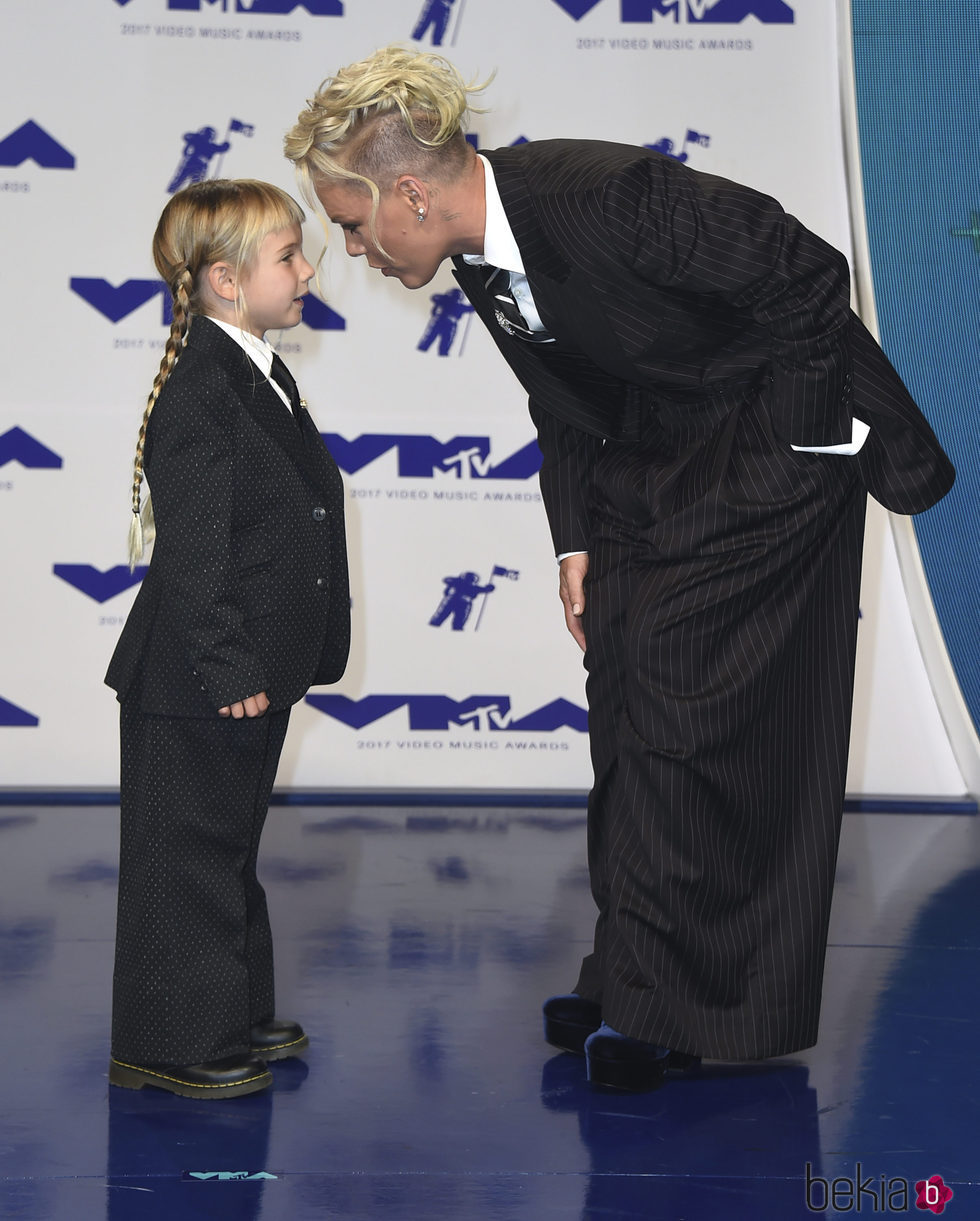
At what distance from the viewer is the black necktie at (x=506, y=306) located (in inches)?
70.2

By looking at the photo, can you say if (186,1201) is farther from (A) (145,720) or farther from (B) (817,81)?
(B) (817,81)

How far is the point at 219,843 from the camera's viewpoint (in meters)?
1.74

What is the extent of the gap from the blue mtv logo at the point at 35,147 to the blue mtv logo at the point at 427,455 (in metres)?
0.96

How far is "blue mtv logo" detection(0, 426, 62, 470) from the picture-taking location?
354cm

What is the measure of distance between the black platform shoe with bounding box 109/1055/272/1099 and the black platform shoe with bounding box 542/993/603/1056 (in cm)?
38

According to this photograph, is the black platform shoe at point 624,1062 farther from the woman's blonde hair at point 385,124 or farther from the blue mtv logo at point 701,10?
the blue mtv logo at point 701,10

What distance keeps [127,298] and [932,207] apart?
80.7 inches

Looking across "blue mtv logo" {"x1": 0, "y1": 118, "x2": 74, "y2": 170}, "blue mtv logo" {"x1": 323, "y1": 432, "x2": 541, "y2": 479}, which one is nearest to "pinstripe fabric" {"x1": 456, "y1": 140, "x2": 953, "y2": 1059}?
"blue mtv logo" {"x1": 323, "y1": 432, "x2": 541, "y2": 479}

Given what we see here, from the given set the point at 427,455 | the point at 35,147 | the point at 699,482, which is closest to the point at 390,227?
the point at 699,482

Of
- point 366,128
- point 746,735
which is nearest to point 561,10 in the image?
point 366,128

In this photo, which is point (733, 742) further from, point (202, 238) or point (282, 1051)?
point (202, 238)

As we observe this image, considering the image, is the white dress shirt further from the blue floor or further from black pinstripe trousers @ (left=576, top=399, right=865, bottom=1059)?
the blue floor

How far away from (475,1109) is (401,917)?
84cm

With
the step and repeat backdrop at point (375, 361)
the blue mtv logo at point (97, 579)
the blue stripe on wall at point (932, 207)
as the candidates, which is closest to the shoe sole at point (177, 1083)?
the step and repeat backdrop at point (375, 361)
